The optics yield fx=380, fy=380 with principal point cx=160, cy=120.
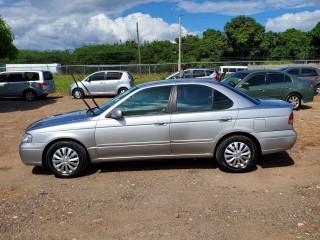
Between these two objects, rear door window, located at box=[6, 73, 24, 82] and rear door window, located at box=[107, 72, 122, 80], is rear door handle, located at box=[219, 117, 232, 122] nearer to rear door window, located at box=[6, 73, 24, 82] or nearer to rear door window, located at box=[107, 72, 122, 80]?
rear door window, located at box=[107, 72, 122, 80]

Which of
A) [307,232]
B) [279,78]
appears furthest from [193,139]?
[279,78]

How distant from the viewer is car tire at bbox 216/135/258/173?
6.08m

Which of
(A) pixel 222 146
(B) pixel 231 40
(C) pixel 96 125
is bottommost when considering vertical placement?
(A) pixel 222 146

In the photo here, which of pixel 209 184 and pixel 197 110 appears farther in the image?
pixel 197 110

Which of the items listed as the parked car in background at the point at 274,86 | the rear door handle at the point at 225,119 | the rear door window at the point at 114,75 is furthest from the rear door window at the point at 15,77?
the rear door handle at the point at 225,119

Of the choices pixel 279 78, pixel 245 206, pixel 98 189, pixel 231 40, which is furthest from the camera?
pixel 231 40

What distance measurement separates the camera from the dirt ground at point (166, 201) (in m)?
4.24

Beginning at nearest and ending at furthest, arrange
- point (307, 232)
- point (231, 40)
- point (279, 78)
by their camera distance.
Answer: point (307, 232), point (279, 78), point (231, 40)

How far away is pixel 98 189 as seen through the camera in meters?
5.68

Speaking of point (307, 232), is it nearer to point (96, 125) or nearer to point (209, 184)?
point (209, 184)

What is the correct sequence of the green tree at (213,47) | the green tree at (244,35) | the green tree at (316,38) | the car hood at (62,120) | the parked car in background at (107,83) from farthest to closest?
the green tree at (244,35) → the green tree at (316,38) → the green tree at (213,47) → the parked car in background at (107,83) → the car hood at (62,120)

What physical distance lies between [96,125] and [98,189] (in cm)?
104

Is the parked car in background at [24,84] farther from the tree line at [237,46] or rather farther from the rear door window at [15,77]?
the tree line at [237,46]

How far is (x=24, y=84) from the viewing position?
2061cm
